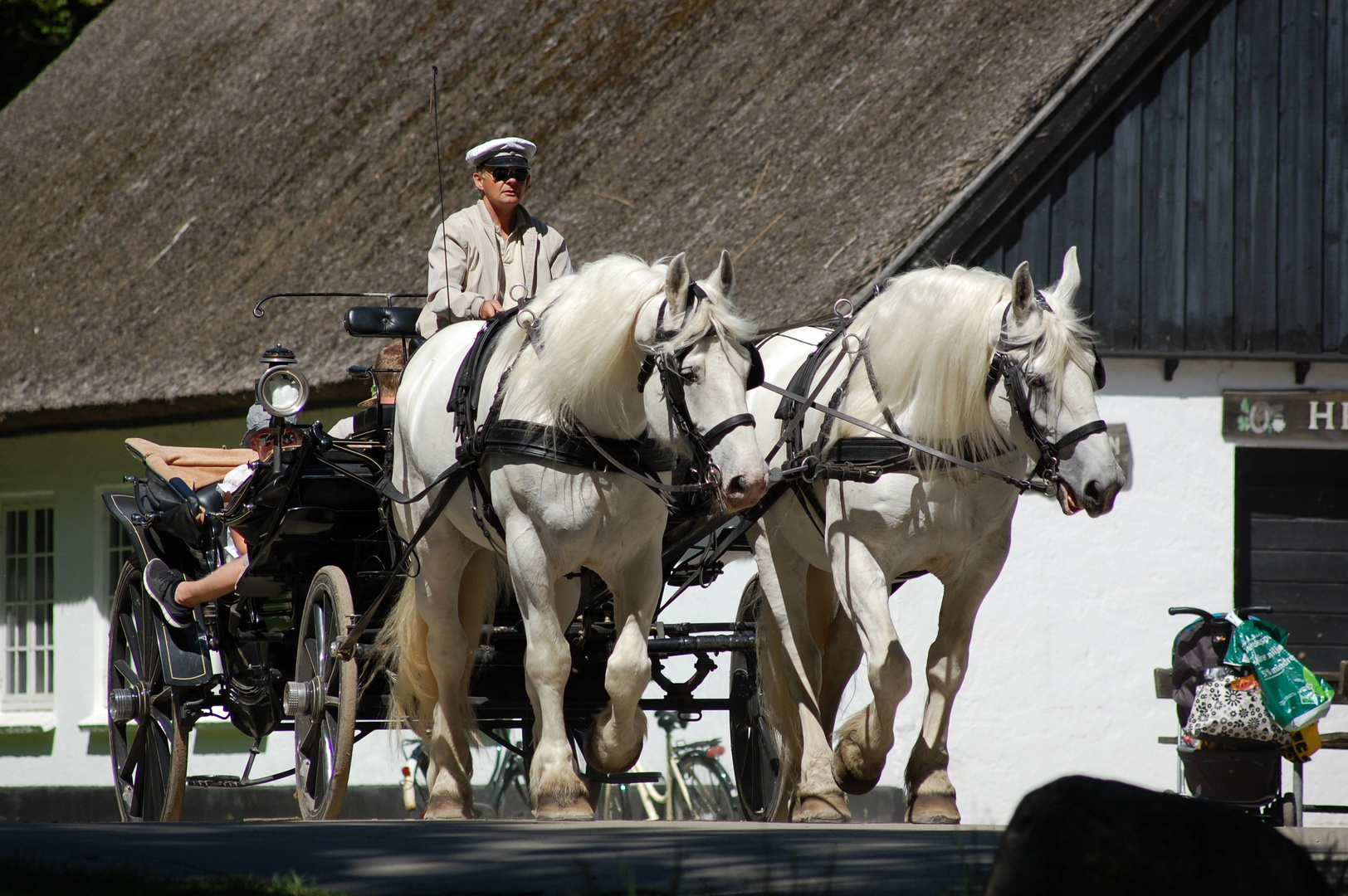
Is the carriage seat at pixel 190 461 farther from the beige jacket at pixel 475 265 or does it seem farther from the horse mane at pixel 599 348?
the horse mane at pixel 599 348

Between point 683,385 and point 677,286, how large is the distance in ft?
0.93

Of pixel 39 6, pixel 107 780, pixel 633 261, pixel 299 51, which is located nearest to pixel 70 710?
pixel 107 780

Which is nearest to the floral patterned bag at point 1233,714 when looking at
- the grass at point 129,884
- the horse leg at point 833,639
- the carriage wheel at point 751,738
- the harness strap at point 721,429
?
the horse leg at point 833,639

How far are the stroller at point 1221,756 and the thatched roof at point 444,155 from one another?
2.81m

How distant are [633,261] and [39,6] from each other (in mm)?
18189

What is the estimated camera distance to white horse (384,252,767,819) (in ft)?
15.8

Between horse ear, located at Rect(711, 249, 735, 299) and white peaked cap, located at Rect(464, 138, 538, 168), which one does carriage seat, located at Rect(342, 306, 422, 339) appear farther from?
horse ear, located at Rect(711, 249, 735, 299)

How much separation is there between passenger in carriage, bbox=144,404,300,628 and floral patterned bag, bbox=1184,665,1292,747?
12.7ft

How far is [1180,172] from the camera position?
32.3 ft

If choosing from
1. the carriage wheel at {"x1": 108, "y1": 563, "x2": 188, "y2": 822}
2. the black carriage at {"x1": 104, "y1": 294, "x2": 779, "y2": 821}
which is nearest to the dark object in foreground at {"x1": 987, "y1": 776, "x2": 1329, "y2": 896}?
the black carriage at {"x1": 104, "y1": 294, "x2": 779, "y2": 821}

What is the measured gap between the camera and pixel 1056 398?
5.09 metres

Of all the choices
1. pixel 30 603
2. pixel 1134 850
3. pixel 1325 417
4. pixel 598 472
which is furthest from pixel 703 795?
pixel 1134 850

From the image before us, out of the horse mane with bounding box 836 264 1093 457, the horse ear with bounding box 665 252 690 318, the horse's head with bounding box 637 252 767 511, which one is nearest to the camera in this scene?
the horse's head with bounding box 637 252 767 511

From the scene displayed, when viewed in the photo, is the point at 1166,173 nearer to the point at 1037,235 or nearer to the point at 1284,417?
the point at 1037,235
